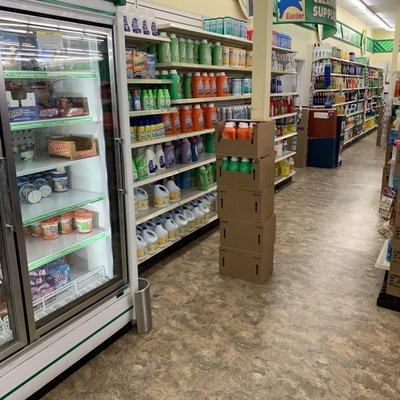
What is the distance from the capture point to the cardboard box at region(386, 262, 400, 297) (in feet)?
9.95

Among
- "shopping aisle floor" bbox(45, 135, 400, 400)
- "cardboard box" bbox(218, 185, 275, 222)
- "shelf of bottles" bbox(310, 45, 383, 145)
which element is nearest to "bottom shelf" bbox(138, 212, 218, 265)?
"shopping aisle floor" bbox(45, 135, 400, 400)

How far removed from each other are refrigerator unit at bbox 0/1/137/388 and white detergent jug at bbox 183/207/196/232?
165 cm

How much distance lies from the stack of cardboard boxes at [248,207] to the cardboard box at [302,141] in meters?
5.00

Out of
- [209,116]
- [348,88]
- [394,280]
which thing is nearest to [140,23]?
[209,116]

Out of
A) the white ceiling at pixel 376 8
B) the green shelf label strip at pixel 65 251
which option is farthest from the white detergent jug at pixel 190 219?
the white ceiling at pixel 376 8

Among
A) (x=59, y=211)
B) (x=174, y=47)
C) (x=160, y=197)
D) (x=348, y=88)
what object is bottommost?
(x=160, y=197)

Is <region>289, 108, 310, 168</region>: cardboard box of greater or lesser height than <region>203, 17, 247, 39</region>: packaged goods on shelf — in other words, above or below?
below

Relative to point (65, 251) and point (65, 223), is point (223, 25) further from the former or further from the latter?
point (65, 251)

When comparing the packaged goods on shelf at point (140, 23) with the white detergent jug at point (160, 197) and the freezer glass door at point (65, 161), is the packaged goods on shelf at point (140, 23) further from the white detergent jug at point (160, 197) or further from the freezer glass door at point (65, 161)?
the white detergent jug at point (160, 197)

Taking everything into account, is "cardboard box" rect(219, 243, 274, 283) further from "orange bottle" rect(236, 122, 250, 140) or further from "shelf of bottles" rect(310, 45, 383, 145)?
"shelf of bottles" rect(310, 45, 383, 145)

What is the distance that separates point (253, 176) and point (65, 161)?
157 cm

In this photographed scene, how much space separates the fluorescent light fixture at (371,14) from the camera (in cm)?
1179

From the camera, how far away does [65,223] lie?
8.61ft

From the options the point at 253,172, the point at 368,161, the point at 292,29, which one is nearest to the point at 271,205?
the point at 253,172
